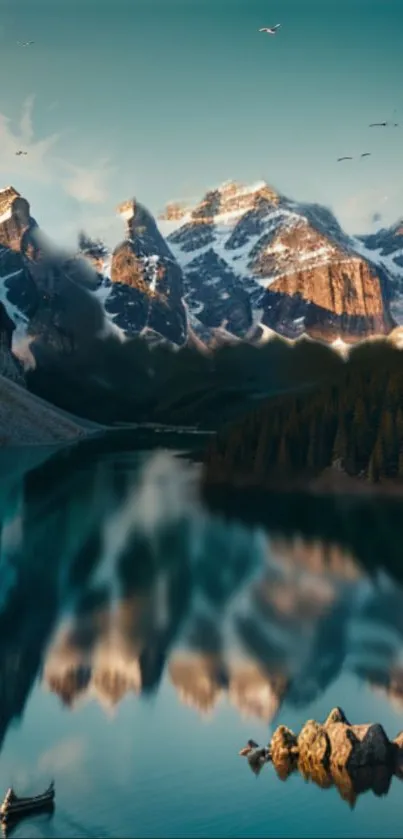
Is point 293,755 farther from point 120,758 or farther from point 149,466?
point 149,466

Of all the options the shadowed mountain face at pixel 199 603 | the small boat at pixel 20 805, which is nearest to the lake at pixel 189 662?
the shadowed mountain face at pixel 199 603

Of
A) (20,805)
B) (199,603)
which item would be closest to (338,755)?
(20,805)

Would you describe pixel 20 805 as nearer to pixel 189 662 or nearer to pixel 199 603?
pixel 189 662

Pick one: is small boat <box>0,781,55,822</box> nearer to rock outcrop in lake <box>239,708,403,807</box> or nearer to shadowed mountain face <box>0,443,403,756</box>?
shadowed mountain face <box>0,443,403,756</box>

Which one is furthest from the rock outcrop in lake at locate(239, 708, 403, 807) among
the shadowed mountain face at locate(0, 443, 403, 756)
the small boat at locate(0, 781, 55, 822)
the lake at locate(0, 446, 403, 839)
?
the small boat at locate(0, 781, 55, 822)

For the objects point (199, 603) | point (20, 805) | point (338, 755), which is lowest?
point (20, 805)

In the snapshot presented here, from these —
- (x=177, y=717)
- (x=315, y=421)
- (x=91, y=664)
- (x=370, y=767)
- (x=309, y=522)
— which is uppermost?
(x=315, y=421)

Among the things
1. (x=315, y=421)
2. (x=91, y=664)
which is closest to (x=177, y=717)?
(x=91, y=664)
